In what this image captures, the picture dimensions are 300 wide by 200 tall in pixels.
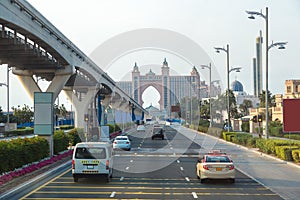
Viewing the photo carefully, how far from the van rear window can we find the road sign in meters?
10.6

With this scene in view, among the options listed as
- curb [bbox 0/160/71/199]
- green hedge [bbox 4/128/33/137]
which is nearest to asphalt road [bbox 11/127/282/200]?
curb [bbox 0/160/71/199]

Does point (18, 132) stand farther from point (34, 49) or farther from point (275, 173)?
point (275, 173)

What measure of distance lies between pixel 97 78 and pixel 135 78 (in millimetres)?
117684

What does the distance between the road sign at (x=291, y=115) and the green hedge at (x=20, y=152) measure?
13.9m

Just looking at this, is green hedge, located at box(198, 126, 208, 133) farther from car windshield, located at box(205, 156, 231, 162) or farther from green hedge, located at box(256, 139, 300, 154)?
car windshield, located at box(205, 156, 231, 162)

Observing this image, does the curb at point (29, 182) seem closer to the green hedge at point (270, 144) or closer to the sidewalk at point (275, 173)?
the sidewalk at point (275, 173)

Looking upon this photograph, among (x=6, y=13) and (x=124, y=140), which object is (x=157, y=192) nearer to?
(x=6, y=13)

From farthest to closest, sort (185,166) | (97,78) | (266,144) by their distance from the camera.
→ (97,78)
(266,144)
(185,166)

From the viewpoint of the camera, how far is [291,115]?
27.1 m

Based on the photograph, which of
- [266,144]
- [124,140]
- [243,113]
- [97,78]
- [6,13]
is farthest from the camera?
[243,113]

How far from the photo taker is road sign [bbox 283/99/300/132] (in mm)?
26547

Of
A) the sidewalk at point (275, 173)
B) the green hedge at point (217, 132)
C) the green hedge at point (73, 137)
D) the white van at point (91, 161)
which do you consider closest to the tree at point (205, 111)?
the green hedge at point (217, 132)

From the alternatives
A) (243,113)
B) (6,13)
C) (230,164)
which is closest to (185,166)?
(230,164)

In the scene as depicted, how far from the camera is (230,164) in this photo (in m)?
21.1
